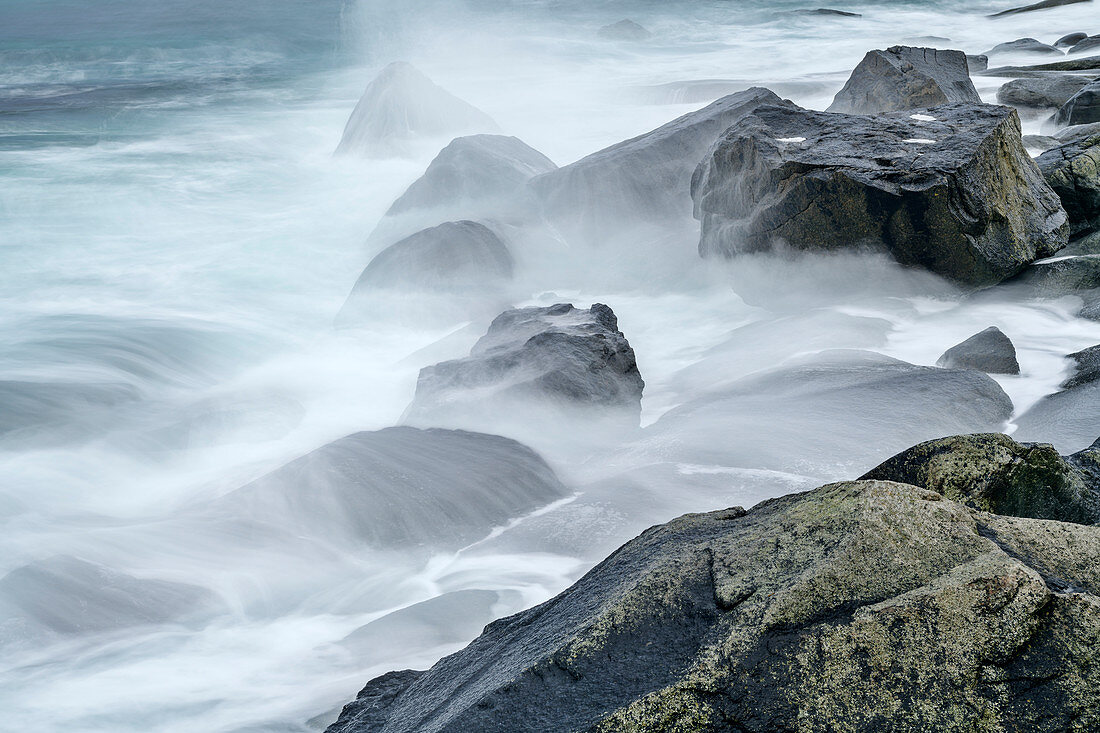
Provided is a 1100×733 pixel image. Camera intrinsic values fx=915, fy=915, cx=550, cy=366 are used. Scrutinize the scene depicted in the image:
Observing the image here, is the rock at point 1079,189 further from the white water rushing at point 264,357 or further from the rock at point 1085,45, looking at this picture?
the rock at point 1085,45

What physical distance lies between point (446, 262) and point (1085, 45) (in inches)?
560

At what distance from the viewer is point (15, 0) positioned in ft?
105

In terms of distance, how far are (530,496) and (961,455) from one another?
2.64 metres

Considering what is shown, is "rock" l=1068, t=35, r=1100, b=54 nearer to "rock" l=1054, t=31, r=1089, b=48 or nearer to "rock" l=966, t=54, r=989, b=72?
"rock" l=1054, t=31, r=1089, b=48

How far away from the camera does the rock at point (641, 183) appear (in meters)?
9.51

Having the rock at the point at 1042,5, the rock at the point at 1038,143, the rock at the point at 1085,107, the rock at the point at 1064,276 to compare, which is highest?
the rock at the point at 1042,5

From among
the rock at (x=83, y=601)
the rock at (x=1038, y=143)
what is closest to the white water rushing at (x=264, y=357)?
the rock at (x=83, y=601)

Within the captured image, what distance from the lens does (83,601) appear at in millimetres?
4281

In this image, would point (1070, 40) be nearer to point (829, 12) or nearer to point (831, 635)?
point (829, 12)

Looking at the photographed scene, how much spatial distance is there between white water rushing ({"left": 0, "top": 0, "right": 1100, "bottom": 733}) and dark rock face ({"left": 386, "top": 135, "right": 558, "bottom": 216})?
3.53 feet

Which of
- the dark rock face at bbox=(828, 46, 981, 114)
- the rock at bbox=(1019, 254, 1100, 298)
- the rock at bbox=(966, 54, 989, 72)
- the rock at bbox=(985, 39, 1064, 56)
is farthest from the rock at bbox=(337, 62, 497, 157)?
the rock at bbox=(985, 39, 1064, 56)

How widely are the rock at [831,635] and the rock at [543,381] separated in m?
3.54

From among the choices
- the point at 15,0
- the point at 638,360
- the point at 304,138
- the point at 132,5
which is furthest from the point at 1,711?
the point at 15,0

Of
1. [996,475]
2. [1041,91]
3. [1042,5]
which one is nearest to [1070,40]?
[1042,5]
